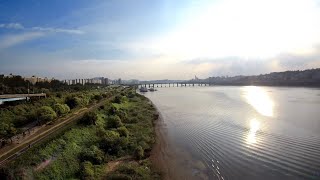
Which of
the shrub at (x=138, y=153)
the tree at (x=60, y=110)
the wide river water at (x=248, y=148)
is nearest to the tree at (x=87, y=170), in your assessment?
the shrub at (x=138, y=153)

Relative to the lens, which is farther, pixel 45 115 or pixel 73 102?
pixel 73 102

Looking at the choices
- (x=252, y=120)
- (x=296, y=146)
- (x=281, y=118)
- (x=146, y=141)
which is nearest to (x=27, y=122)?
(x=146, y=141)

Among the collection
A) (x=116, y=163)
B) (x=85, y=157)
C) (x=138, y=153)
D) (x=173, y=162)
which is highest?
(x=85, y=157)

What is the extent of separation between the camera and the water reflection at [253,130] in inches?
913

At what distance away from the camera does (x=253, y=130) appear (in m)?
27.5

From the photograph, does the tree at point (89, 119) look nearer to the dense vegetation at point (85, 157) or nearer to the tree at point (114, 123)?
the dense vegetation at point (85, 157)

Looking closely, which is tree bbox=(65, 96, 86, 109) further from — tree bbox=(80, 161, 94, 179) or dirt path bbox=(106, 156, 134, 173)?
tree bbox=(80, 161, 94, 179)

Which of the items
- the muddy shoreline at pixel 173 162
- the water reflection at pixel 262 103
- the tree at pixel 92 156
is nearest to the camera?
the tree at pixel 92 156

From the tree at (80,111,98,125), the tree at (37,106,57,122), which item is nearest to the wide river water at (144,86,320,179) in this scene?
the tree at (80,111,98,125)

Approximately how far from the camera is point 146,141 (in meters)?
21.2

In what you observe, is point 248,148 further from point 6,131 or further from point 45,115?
point 6,131

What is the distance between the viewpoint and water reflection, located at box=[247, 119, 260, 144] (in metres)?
23.2

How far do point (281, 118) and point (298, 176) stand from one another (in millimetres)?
21090

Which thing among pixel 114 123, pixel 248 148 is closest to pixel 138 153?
pixel 114 123
